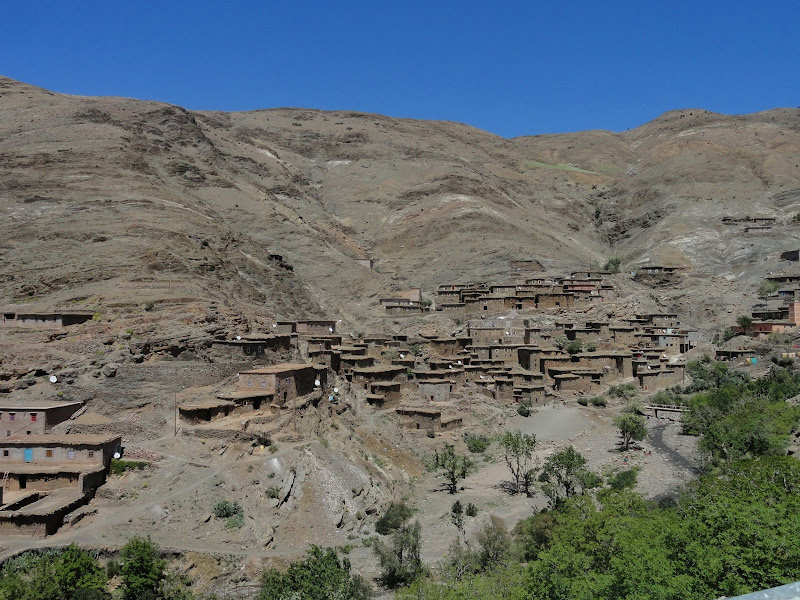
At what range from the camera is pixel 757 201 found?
88500mm

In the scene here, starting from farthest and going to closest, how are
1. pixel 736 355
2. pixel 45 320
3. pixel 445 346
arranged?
pixel 736 355, pixel 445 346, pixel 45 320

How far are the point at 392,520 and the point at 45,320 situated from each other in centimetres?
1886

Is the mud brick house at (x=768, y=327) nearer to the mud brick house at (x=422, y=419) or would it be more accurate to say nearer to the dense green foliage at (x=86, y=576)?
the mud brick house at (x=422, y=419)

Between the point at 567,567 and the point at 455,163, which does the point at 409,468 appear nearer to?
the point at 567,567

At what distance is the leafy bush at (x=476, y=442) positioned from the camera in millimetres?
34906

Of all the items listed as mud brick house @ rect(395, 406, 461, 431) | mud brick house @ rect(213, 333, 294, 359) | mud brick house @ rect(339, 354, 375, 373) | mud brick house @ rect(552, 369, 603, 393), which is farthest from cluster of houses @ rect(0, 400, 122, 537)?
mud brick house @ rect(552, 369, 603, 393)

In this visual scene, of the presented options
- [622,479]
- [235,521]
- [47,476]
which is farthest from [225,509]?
[622,479]

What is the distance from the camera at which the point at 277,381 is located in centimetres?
2848

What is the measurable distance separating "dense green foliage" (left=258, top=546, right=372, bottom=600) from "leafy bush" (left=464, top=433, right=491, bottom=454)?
1536cm

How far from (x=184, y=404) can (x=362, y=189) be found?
240 ft

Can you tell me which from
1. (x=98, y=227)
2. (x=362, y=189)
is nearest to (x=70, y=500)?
(x=98, y=227)

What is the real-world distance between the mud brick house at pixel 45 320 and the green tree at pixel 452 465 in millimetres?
17782

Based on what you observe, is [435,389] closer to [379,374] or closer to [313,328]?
[379,374]

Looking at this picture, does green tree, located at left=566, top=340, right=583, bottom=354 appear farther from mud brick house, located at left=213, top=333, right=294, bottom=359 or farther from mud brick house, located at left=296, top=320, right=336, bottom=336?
mud brick house, located at left=213, top=333, right=294, bottom=359
